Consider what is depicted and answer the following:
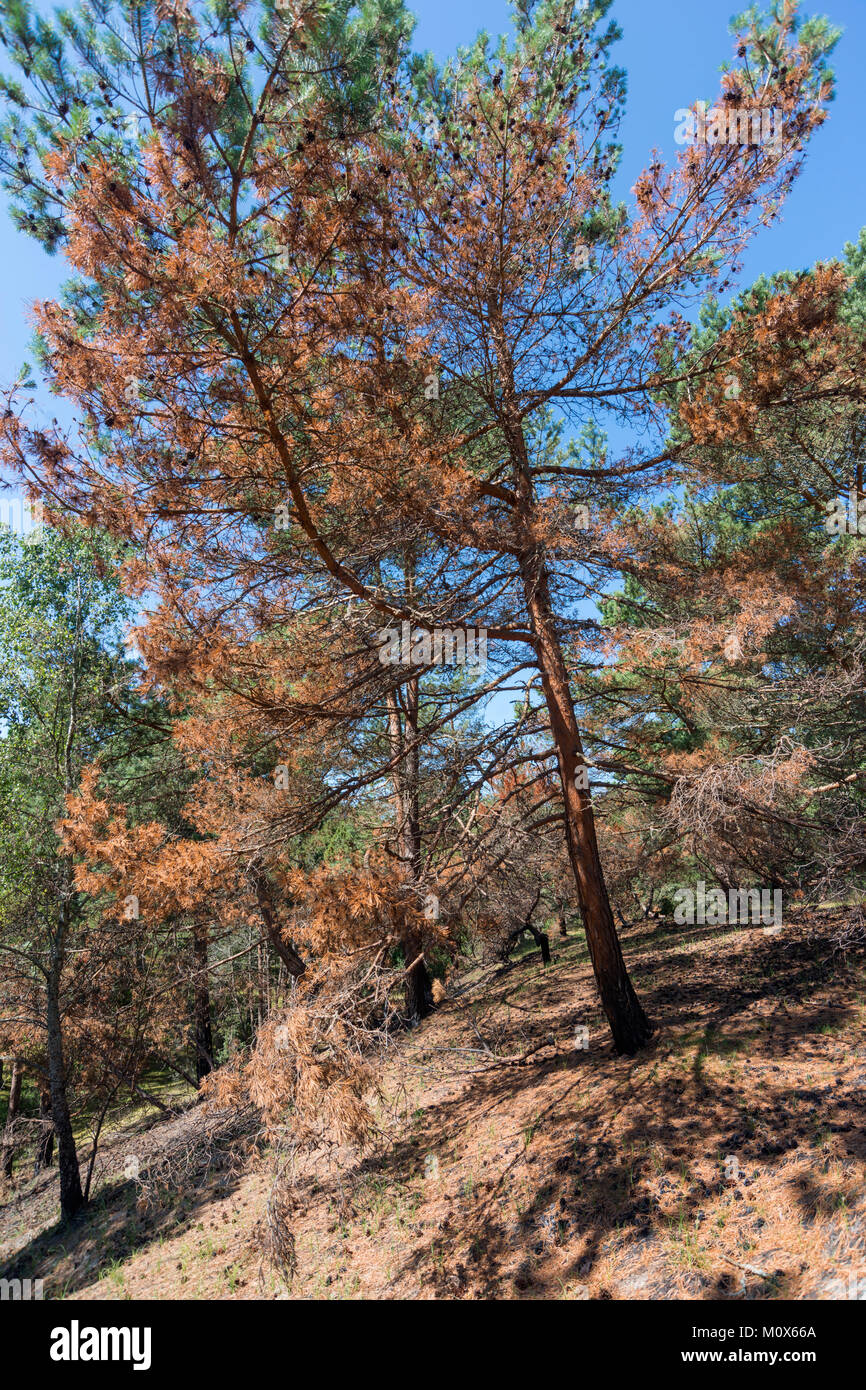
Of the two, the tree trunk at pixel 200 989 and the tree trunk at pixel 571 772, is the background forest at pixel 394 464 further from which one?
the tree trunk at pixel 200 989

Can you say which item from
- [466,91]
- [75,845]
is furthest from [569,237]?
[75,845]

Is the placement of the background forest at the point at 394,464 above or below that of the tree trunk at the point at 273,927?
above

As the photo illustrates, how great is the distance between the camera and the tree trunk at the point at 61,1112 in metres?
10.0

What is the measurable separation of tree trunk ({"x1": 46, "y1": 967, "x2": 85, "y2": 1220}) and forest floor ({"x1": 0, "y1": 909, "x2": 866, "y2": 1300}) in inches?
24.3

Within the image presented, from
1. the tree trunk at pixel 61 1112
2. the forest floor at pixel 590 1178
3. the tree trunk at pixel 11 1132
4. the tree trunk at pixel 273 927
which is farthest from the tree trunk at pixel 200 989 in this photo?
the tree trunk at pixel 11 1132

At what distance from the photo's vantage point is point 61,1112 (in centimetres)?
1003

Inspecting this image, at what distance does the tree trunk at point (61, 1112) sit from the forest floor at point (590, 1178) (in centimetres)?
62

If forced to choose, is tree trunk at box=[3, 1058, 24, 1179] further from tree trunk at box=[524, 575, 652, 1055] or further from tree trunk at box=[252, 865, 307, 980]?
tree trunk at box=[524, 575, 652, 1055]

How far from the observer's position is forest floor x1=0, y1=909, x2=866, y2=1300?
392 cm

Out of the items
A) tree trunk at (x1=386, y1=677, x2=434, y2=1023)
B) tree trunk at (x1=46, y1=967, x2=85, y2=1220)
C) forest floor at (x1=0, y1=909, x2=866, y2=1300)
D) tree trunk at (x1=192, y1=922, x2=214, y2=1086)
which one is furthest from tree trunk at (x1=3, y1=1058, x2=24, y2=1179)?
tree trunk at (x1=386, y1=677, x2=434, y2=1023)

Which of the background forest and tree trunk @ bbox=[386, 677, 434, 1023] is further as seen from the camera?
tree trunk @ bbox=[386, 677, 434, 1023]

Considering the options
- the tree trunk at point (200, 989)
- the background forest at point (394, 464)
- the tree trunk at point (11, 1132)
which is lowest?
the tree trunk at point (11, 1132)

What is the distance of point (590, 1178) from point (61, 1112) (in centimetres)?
886
